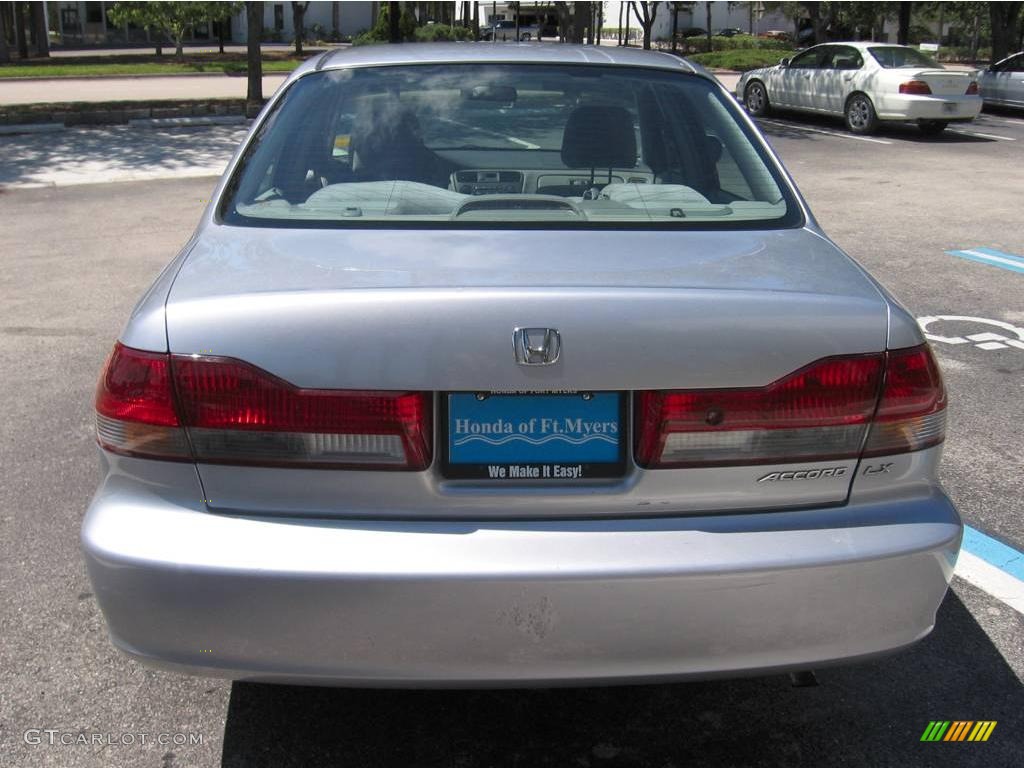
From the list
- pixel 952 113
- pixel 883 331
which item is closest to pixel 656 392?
pixel 883 331

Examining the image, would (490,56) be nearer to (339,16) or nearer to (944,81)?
(944,81)

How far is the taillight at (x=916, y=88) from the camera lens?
55.9ft

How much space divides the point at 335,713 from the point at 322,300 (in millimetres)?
1238

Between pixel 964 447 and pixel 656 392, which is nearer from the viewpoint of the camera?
pixel 656 392

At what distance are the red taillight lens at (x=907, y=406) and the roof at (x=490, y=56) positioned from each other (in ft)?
5.48

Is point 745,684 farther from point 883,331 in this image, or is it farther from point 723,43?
point 723,43

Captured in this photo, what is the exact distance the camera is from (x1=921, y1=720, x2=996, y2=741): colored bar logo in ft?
8.93

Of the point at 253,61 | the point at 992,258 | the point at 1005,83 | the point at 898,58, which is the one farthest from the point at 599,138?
the point at 1005,83

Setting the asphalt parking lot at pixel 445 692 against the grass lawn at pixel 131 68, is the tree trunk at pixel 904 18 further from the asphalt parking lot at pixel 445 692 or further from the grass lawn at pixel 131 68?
the asphalt parking lot at pixel 445 692

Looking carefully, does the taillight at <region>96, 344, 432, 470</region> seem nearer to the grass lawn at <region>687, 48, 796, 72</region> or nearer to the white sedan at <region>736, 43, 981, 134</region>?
the white sedan at <region>736, 43, 981, 134</region>

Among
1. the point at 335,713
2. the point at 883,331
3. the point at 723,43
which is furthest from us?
the point at 723,43

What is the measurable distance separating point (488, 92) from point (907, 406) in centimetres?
178

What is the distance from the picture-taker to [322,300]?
215cm

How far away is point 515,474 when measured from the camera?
2207 millimetres
